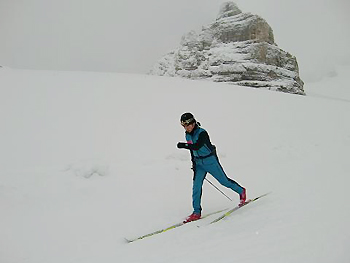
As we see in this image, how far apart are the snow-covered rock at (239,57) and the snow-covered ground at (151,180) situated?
1705 inches

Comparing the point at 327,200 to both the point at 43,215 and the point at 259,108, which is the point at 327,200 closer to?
the point at 43,215

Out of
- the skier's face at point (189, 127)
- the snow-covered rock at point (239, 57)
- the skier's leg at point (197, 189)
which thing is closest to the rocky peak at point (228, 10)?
the snow-covered rock at point (239, 57)

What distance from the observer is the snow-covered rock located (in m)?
55.8

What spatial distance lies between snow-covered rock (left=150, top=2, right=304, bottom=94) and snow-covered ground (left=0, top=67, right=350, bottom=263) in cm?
4330

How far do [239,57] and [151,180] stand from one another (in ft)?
191

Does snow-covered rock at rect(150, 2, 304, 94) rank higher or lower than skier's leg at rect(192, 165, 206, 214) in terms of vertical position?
higher

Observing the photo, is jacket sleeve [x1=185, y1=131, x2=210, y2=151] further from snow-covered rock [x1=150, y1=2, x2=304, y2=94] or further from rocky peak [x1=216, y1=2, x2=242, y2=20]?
rocky peak [x1=216, y1=2, x2=242, y2=20]

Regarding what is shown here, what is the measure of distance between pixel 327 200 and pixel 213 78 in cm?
5509

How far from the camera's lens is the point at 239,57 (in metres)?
60.3

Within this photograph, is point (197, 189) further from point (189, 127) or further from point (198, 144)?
point (189, 127)

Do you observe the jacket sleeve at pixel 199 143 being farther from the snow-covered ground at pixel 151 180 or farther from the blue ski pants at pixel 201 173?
the snow-covered ground at pixel 151 180

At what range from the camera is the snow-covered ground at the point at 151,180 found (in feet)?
12.2

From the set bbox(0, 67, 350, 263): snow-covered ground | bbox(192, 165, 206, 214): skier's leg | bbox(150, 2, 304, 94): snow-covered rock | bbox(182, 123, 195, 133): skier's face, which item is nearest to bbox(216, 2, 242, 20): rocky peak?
bbox(150, 2, 304, 94): snow-covered rock

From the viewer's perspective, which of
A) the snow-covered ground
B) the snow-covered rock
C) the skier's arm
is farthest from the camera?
the snow-covered rock
